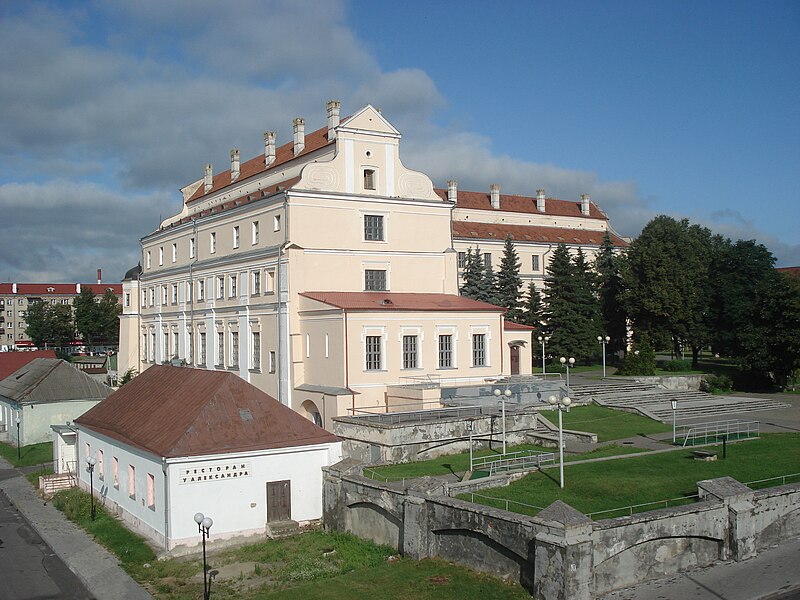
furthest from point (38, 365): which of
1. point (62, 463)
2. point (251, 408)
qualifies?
point (251, 408)

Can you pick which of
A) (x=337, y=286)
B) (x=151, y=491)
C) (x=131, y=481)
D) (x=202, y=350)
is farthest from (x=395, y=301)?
(x=151, y=491)

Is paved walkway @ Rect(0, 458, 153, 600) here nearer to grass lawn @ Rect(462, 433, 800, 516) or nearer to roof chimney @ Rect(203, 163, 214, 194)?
grass lawn @ Rect(462, 433, 800, 516)

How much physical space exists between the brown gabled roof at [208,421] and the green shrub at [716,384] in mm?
27923

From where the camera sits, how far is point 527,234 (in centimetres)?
6950

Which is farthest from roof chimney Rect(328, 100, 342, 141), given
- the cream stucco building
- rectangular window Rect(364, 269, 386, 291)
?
rectangular window Rect(364, 269, 386, 291)

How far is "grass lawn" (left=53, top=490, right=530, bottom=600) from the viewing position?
1777cm

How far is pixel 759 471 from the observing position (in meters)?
23.1

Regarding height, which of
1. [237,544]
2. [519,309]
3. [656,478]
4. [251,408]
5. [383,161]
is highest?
[383,161]

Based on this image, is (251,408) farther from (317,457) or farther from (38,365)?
(38,365)

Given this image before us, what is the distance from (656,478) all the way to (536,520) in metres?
7.25

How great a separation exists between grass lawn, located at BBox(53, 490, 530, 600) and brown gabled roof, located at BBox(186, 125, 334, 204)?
2687 centimetres

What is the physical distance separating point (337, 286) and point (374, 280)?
2.34 meters

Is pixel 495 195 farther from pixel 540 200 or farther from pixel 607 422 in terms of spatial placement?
pixel 607 422

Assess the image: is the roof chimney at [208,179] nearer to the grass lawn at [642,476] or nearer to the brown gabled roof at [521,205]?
the brown gabled roof at [521,205]
